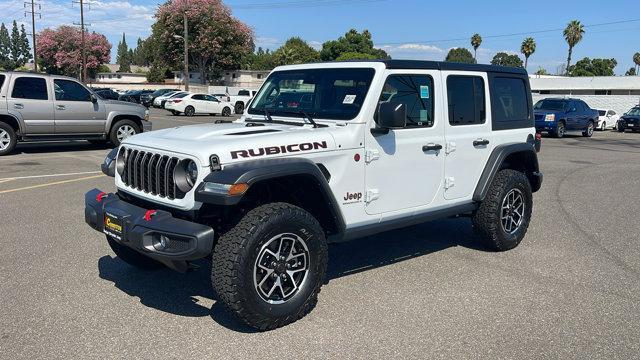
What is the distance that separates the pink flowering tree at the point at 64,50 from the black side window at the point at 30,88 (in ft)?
230

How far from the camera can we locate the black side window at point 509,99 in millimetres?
5961

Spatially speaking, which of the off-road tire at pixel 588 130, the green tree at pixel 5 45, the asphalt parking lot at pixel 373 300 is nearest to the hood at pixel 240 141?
the asphalt parking lot at pixel 373 300

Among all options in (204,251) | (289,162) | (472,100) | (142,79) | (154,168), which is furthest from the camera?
(142,79)

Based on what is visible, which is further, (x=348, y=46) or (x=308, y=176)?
(x=348, y=46)

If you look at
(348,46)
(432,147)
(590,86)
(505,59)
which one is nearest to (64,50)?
(348,46)

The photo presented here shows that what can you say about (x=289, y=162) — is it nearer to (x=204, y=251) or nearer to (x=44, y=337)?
(x=204, y=251)

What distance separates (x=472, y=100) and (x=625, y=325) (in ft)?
8.14

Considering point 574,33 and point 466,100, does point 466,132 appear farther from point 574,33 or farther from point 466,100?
point 574,33

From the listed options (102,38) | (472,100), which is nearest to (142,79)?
(102,38)

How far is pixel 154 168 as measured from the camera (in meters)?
4.21

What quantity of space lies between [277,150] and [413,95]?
1.64 metres

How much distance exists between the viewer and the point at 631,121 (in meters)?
29.3

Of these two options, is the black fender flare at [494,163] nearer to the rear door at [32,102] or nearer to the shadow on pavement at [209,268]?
the shadow on pavement at [209,268]

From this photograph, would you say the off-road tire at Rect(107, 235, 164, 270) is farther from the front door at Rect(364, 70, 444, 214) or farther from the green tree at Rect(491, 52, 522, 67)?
the green tree at Rect(491, 52, 522, 67)
